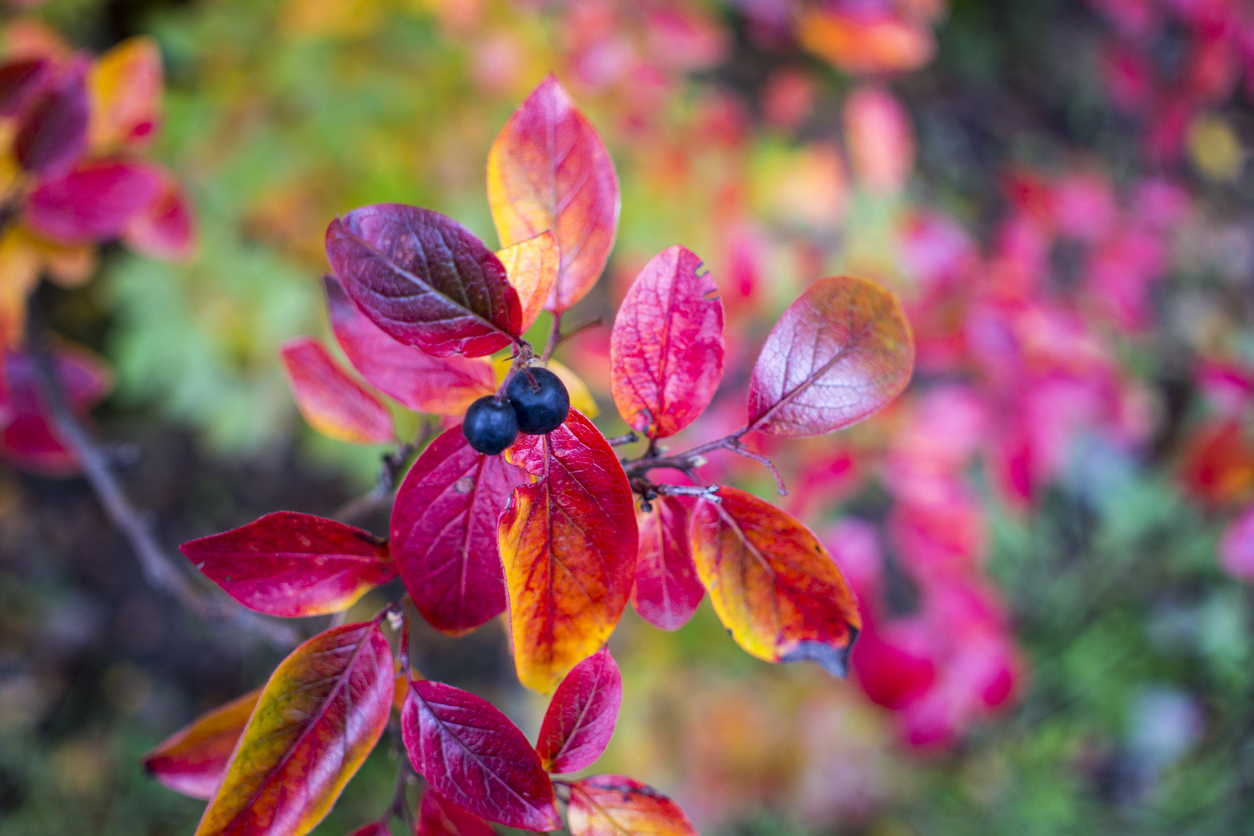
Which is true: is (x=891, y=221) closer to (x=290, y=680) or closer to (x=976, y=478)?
(x=976, y=478)

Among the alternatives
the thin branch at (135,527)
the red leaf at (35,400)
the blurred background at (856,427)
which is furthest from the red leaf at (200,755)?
the blurred background at (856,427)

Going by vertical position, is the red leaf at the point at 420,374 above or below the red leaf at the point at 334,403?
above

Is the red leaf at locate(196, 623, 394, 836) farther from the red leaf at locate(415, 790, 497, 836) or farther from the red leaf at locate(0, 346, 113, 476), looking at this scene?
the red leaf at locate(0, 346, 113, 476)

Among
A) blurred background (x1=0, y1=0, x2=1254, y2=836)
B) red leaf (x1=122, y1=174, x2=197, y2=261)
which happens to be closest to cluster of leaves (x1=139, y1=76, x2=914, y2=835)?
red leaf (x1=122, y1=174, x2=197, y2=261)

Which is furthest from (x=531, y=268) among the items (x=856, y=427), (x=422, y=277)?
(x=856, y=427)

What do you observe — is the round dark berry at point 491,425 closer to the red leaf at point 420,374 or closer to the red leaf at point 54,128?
the red leaf at point 420,374
